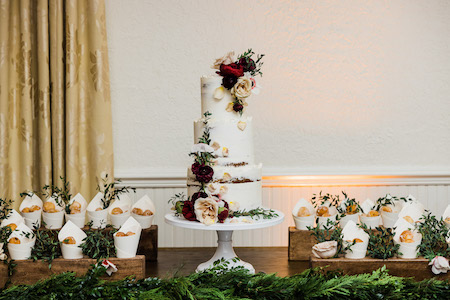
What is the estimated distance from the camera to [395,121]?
2.75m

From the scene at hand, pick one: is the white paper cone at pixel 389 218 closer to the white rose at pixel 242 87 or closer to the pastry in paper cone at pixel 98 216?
the white rose at pixel 242 87

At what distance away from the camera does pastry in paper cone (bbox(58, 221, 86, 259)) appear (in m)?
1.65

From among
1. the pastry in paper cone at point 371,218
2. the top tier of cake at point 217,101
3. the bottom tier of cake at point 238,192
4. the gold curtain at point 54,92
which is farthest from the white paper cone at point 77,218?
the pastry in paper cone at point 371,218

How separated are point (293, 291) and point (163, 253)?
0.84 metres

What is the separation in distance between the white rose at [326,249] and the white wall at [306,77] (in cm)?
107

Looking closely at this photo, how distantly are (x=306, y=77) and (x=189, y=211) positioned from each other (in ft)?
4.26

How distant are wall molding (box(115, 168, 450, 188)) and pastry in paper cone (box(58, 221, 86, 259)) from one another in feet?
3.36

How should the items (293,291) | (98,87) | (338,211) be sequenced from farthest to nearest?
(98,87), (338,211), (293,291)

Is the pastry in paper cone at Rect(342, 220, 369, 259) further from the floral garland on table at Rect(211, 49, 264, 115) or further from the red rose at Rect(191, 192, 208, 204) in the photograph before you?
the floral garland on table at Rect(211, 49, 264, 115)

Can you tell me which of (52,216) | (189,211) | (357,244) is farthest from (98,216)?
(357,244)

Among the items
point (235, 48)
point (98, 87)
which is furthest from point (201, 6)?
point (98, 87)

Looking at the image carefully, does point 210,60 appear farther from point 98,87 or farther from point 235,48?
point 98,87

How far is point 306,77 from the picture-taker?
274cm

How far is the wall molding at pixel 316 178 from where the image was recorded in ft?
8.95
